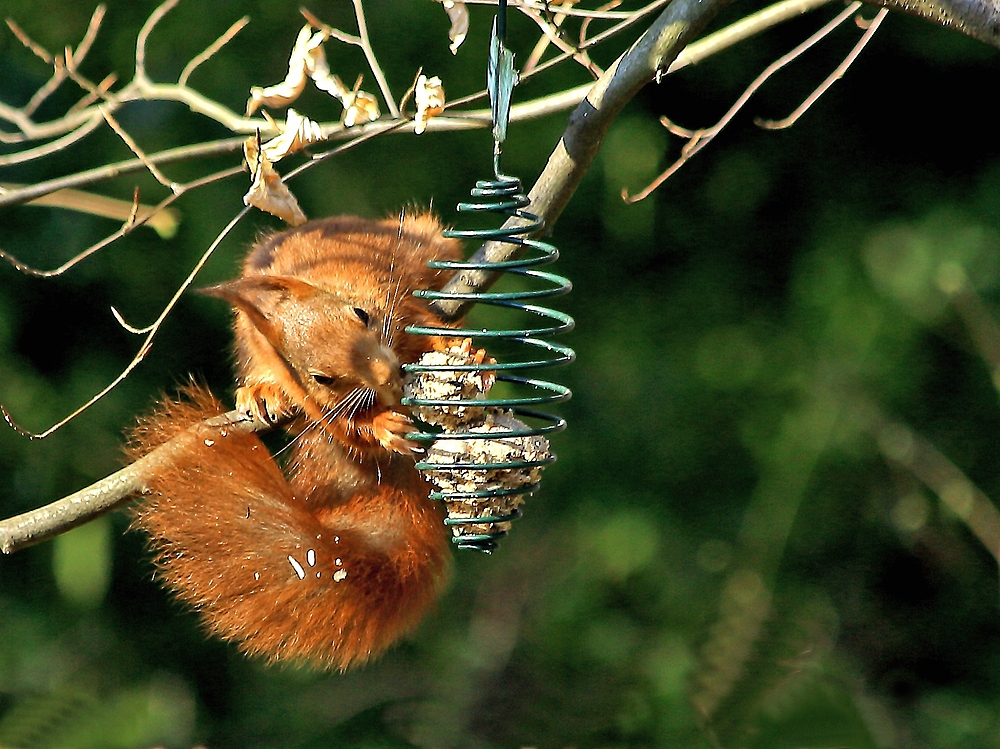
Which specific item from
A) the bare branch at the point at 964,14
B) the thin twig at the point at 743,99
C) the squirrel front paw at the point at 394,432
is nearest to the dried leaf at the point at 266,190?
the squirrel front paw at the point at 394,432

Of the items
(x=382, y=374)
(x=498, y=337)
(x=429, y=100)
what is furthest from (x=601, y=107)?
(x=382, y=374)

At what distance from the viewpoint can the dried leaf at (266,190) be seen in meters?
1.32

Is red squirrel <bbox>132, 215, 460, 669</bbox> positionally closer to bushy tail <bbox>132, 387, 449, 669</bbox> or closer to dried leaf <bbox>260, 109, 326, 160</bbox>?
bushy tail <bbox>132, 387, 449, 669</bbox>

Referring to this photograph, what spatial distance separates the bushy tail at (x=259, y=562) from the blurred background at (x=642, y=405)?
1.28 meters

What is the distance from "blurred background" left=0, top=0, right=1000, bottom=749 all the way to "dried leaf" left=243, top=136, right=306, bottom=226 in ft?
4.69

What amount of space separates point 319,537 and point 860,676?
2066 mm

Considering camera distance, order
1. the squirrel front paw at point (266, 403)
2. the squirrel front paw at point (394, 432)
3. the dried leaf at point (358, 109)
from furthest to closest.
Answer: the squirrel front paw at point (266, 403)
the squirrel front paw at point (394, 432)
the dried leaf at point (358, 109)

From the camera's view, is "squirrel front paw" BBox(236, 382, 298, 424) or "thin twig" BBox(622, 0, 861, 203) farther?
"squirrel front paw" BBox(236, 382, 298, 424)

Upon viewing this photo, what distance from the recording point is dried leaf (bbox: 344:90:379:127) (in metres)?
1.42

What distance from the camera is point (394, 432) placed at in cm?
155

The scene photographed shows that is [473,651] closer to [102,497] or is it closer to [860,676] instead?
[860,676]

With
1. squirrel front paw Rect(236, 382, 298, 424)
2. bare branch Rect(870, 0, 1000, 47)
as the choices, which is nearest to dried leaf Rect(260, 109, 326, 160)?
squirrel front paw Rect(236, 382, 298, 424)

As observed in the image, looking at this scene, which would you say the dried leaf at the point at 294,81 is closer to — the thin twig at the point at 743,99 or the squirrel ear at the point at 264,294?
the squirrel ear at the point at 264,294

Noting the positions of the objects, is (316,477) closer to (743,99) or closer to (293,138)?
(293,138)
